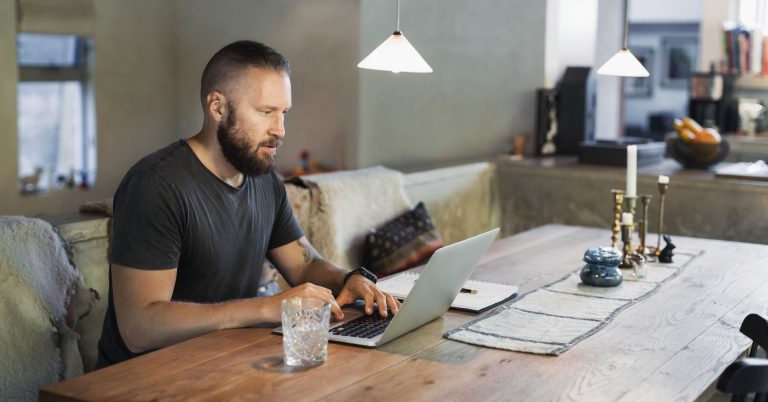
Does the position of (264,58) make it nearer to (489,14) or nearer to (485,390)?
(485,390)

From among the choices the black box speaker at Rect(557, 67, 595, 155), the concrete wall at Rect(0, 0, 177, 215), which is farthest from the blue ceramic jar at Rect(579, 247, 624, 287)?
the concrete wall at Rect(0, 0, 177, 215)

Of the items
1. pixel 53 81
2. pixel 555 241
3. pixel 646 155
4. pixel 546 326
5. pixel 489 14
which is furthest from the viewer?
pixel 53 81

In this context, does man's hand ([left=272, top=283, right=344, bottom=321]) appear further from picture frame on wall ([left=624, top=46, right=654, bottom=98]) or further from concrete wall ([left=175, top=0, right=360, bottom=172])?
picture frame on wall ([left=624, top=46, right=654, bottom=98])

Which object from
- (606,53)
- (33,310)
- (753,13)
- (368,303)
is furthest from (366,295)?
(753,13)

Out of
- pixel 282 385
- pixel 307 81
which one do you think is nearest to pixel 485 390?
pixel 282 385

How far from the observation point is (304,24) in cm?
520

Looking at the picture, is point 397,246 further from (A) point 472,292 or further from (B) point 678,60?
(B) point 678,60

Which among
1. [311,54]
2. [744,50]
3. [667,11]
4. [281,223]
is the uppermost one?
[667,11]

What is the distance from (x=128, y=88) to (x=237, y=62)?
393cm

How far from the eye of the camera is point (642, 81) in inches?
412

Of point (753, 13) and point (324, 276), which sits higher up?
point (753, 13)

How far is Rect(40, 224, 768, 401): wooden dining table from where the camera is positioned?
5.87 feet

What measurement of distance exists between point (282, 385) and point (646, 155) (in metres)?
3.58

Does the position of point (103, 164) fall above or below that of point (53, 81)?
below
